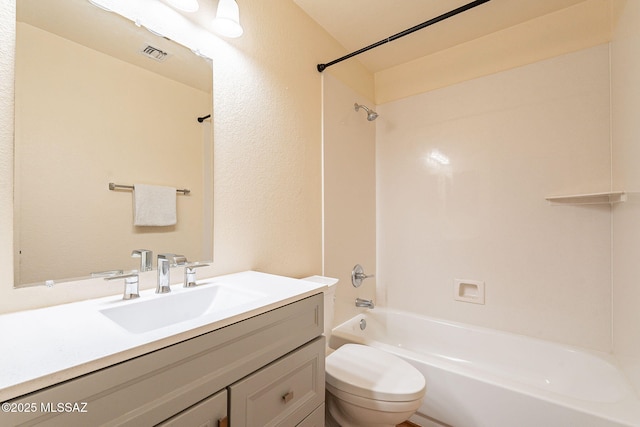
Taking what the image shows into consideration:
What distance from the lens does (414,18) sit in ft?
5.98

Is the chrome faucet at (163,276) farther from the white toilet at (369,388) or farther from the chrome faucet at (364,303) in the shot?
the chrome faucet at (364,303)

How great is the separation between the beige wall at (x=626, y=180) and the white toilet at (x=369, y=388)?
1.05 metres

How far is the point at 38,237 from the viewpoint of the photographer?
83cm

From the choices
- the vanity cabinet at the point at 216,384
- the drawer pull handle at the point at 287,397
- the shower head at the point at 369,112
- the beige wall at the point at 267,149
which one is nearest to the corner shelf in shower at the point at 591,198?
the shower head at the point at 369,112

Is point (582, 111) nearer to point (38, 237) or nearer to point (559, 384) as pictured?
point (559, 384)

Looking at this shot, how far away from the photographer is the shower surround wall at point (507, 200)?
66.5 inches

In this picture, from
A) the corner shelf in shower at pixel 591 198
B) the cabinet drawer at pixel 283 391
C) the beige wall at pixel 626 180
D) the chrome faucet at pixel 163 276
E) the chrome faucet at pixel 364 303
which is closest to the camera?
the cabinet drawer at pixel 283 391

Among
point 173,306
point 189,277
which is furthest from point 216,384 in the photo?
point 189,277

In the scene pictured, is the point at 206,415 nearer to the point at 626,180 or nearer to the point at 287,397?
the point at 287,397

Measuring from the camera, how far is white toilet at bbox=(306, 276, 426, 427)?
121 cm

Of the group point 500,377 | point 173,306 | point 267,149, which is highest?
point 267,149

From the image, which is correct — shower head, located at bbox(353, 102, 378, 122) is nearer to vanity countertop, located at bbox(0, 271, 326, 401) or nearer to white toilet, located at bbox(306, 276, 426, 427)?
white toilet, located at bbox(306, 276, 426, 427)

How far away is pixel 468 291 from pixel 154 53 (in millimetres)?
2345

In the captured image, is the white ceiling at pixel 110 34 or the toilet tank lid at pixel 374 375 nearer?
the white ceiling at pixel 110 34
